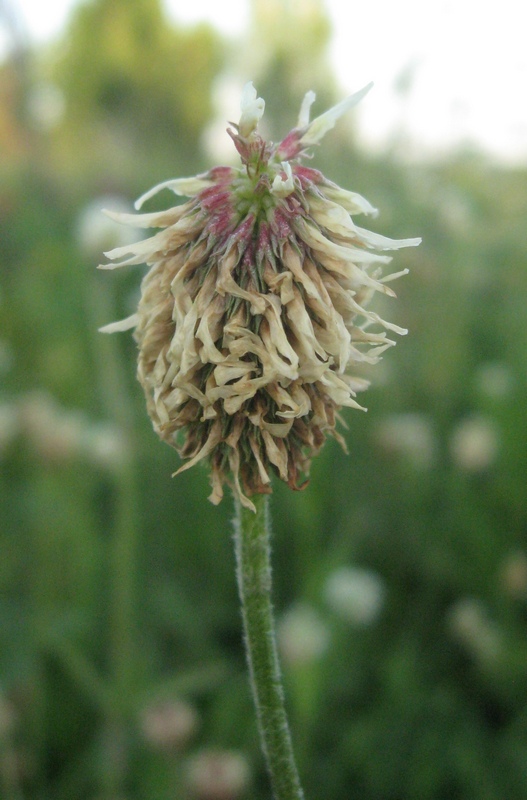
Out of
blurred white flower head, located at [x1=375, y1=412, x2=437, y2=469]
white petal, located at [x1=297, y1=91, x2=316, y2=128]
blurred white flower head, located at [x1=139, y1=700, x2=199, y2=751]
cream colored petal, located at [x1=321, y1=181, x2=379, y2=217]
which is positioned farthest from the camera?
blurred white flower head, located at [x1=375, y1=412, x2=437, y2=469]

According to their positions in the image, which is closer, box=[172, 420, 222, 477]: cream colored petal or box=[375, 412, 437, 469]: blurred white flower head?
box=[172, 420, 222, 477]: cream colored petal

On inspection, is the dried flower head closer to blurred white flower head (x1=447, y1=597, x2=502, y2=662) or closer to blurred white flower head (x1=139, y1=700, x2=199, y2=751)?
blurred white flower head (x1=139, y1=700, x2=199, y2=751)

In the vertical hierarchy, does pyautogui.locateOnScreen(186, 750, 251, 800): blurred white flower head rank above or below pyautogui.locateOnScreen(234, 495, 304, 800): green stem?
above

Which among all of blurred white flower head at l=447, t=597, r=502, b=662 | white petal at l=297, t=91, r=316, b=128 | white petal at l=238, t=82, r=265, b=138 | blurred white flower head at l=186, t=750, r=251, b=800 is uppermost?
white petal at l=297, t=91, r=316, b=128

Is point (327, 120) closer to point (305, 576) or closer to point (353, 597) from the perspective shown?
point (353, 597)

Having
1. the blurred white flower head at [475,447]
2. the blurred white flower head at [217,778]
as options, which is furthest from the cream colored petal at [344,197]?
the blurred white flower head at [475,447]

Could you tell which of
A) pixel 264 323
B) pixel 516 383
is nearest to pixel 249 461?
pixel 264 323

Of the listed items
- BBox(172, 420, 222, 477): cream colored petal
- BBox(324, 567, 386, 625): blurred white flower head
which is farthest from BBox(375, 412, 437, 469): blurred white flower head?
BBox(172, 420, 222, 477): cream colored petal
